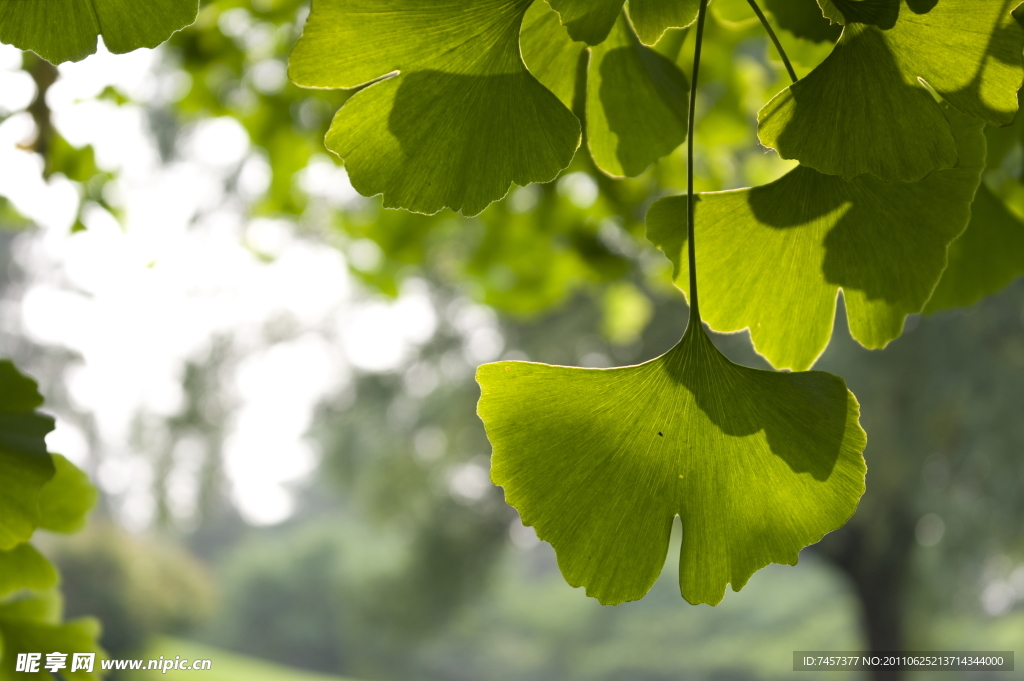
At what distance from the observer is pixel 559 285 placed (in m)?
0.87

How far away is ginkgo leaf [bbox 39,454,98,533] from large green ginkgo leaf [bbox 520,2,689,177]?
232 millimetres

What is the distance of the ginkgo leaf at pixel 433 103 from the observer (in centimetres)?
18

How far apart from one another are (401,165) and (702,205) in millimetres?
91

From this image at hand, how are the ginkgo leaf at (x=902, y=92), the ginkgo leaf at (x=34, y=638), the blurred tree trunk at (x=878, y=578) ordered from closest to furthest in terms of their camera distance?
the ginkgo leaf at (x=902, y=92) → the ginkgo leaf at (x=34, y=638) → the blurred tree trunk at (x=878, y=578)

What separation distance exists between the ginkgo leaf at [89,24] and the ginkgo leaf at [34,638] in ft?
0.73

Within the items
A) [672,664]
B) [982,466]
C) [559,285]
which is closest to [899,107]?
[559,285]

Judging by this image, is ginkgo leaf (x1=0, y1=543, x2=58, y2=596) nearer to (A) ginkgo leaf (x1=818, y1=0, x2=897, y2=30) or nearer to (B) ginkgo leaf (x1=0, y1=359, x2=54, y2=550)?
(B) ginkgo leaf (x1=0, y1=359, x2=54, y2=550)

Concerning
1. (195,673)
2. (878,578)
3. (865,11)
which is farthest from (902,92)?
(195,673)

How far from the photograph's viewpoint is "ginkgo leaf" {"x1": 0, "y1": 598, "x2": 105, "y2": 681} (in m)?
0.27

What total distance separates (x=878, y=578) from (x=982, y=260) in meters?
4.64

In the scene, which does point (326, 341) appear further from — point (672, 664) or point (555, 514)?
point (555, 514)

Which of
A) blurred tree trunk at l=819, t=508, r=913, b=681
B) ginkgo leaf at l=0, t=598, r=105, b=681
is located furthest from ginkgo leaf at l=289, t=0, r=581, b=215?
blurred tree trunk at l=819, t=508, r=913, b=681

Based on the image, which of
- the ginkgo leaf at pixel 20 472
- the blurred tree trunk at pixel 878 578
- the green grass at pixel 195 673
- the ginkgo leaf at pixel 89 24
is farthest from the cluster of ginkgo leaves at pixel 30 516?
the green grass at pixel 195 673

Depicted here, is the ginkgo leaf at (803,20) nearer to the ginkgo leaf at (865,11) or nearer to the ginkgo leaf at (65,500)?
the ginkgo leaf at (865,11)
